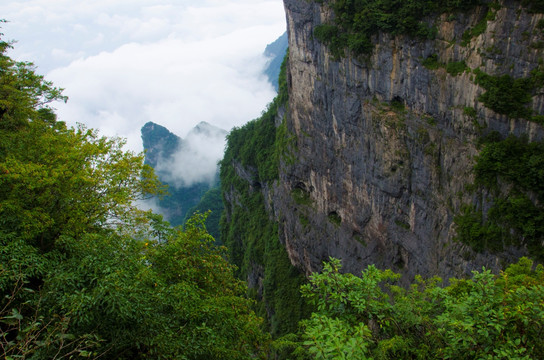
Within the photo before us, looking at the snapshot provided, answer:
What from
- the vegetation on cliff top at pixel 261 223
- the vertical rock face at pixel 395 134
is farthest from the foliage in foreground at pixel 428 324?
the vegetation on cliff top at pixel 261 223

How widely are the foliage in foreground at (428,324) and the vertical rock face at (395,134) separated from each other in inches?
434

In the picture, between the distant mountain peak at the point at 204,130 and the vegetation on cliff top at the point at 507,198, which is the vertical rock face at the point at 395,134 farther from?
the distant mountain peak at the point at 204,130

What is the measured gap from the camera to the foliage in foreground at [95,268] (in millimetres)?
6672

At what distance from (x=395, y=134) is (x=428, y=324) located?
52.7 ft

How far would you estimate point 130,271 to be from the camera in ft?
26.6

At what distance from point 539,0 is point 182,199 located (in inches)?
3427

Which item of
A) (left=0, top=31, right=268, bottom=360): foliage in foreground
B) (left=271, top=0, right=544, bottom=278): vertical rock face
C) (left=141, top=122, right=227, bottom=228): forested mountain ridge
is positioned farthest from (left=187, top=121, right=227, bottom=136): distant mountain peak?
(left=0, top=31, right=268, bottom=360): foliage in foreground

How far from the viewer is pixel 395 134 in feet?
71.3

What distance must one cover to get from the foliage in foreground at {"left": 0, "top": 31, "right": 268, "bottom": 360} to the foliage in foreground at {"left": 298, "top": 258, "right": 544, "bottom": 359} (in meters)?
2.60

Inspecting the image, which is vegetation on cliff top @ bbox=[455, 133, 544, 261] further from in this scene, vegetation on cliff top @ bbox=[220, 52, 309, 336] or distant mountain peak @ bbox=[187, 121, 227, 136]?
distant mountain peak @ bbox=[187, 121, 227, 136]

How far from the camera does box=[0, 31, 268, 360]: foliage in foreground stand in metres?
6.67

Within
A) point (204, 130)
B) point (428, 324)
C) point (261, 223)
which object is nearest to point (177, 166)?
point (204, 130)

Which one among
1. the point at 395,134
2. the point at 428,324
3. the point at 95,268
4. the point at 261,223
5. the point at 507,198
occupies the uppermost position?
the point at 95,268

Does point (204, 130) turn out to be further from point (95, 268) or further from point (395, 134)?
point (95, 268)
